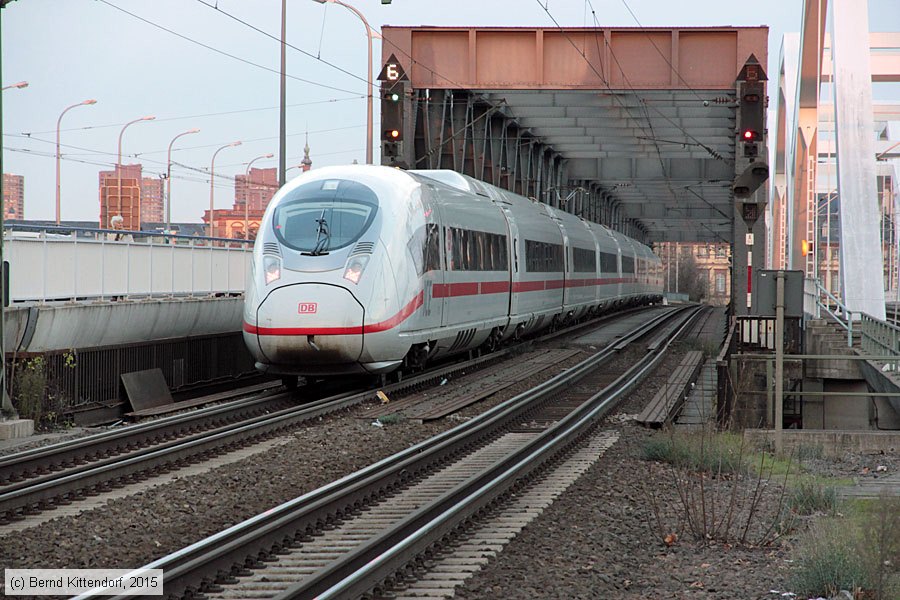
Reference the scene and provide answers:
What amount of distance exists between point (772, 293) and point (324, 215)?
19.6 ft

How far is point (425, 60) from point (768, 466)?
1955cm

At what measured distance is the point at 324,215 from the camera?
15.3 m

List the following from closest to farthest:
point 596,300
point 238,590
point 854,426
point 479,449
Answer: point 238,590
point 479,449
point 854,426
point 596,300

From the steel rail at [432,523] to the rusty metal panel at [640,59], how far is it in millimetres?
16390

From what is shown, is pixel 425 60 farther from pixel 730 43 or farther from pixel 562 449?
pixel 562 449

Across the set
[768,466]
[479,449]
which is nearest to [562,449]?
[479,449]

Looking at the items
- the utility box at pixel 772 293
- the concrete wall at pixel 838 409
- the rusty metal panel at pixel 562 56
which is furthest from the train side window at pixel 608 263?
the utility box at pixel 772 293

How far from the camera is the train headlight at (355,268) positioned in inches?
582

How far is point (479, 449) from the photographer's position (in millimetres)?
12164

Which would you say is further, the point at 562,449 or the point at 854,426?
the point at 854,426

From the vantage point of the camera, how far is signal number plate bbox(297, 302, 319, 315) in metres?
14.6

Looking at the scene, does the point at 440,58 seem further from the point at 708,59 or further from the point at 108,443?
the point at 108,443

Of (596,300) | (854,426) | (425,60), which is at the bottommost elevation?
(854,426)

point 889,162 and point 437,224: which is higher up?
point 889,162
